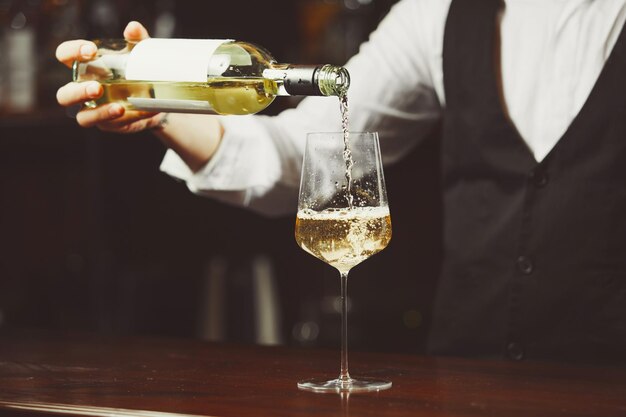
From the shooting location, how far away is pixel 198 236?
315cm

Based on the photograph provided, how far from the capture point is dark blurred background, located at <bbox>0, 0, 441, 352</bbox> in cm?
287

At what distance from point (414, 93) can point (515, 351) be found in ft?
1.77

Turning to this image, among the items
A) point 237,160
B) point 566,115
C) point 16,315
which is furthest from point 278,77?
point 16,315

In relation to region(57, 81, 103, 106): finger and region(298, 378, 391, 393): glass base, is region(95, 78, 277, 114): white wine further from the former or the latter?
region(298, 378, 391, 393): glass base

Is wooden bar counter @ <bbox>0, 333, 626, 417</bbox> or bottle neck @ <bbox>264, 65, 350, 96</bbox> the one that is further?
bottle neck @ <bbox>264, 65, 350, 96</bbox>

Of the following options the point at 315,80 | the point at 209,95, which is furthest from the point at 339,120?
the point at 315,80

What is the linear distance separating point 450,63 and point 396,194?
1.11 meters

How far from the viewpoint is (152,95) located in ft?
5.00

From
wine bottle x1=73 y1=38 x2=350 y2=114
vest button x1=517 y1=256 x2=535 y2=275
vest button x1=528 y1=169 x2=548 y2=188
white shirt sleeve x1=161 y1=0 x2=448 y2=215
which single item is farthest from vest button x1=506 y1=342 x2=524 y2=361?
wine bottle x1=73 y1=38 x2=350 y2=114

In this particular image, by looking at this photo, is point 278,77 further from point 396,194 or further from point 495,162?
point 396,194

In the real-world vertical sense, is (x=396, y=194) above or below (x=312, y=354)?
above

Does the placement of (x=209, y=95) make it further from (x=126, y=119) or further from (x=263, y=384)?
(x=263, y=384)

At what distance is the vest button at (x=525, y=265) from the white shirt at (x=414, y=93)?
0.60 ft

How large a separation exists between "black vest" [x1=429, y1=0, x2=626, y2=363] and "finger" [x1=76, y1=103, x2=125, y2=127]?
0.63 meters
